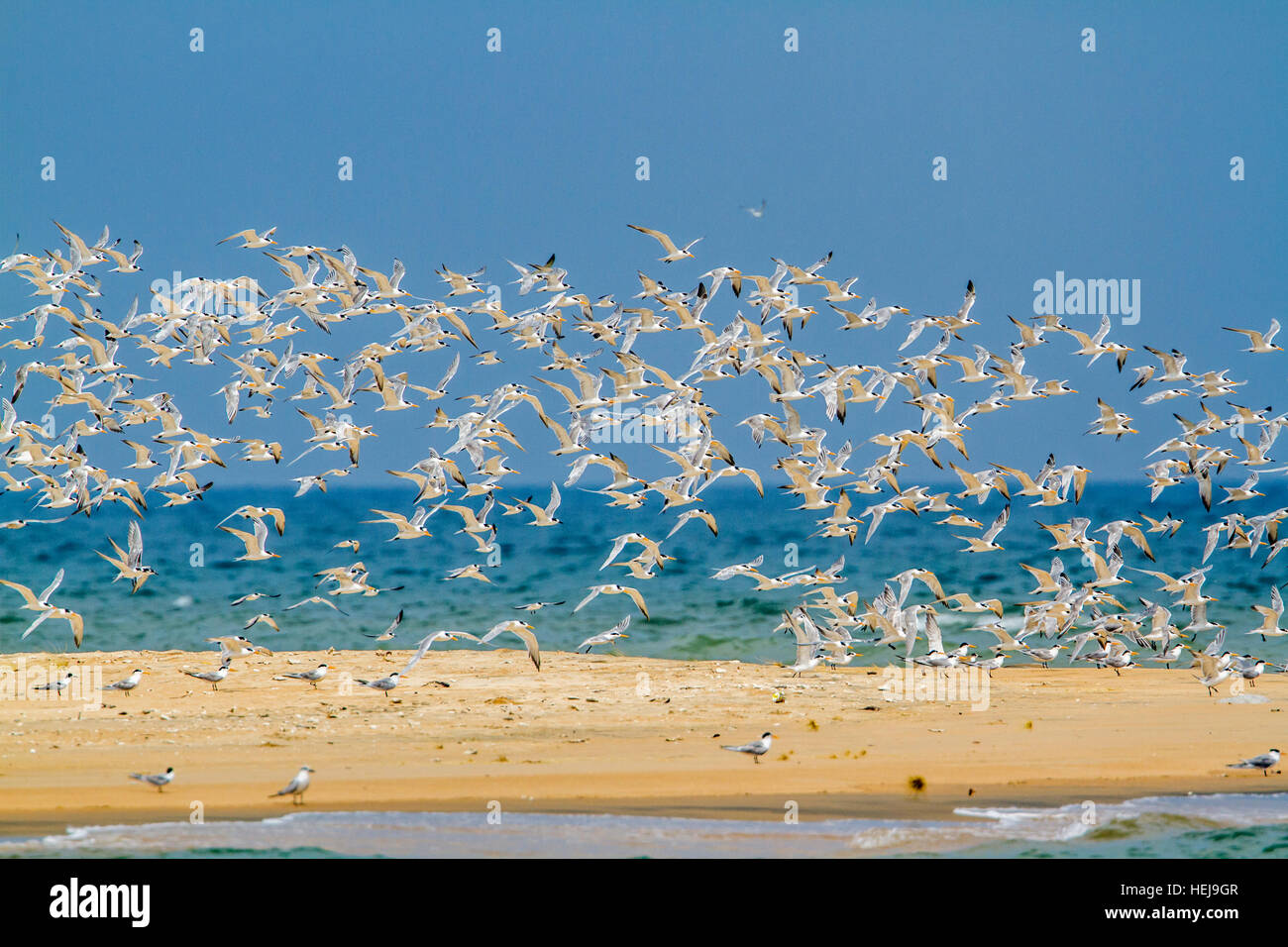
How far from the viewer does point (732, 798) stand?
632 inches

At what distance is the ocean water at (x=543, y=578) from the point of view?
31281 mm

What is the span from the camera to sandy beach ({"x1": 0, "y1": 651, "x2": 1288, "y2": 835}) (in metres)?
15.8

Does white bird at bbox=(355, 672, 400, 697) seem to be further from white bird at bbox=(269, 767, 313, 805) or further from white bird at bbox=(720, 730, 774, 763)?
white bird at bbox=(720, 730, 774, 763)

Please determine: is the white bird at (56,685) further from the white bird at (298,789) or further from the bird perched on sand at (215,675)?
the white bird at (298,789)

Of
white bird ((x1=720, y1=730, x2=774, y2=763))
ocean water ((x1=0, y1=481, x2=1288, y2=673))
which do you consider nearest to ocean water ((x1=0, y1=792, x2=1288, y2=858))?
white bird ((x1=720, y1=730, x2=774, y2=763))

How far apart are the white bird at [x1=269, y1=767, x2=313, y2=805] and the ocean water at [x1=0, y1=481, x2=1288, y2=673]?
1345cm

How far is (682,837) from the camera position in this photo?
571 inches

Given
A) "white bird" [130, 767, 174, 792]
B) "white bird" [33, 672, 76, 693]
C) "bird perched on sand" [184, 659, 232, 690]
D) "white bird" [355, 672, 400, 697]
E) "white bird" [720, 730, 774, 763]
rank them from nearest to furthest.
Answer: "white bird" [130, 767, 174, 792] < "white bird" [720, 730, 774, 763] < "white bird" [33, 672, 76, 693] < "white bird" [355, 672, 400, 697] < "bird perched on sand" [184, 659, 232, 690]

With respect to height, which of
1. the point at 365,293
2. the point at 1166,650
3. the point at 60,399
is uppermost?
the point at 365,293

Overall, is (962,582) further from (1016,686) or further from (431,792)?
(431,792)

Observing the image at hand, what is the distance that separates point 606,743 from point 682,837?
408 centimetres

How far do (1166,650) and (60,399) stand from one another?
1806 centimetres

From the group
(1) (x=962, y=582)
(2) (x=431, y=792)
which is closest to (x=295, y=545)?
(1) (x=962, y=582)
